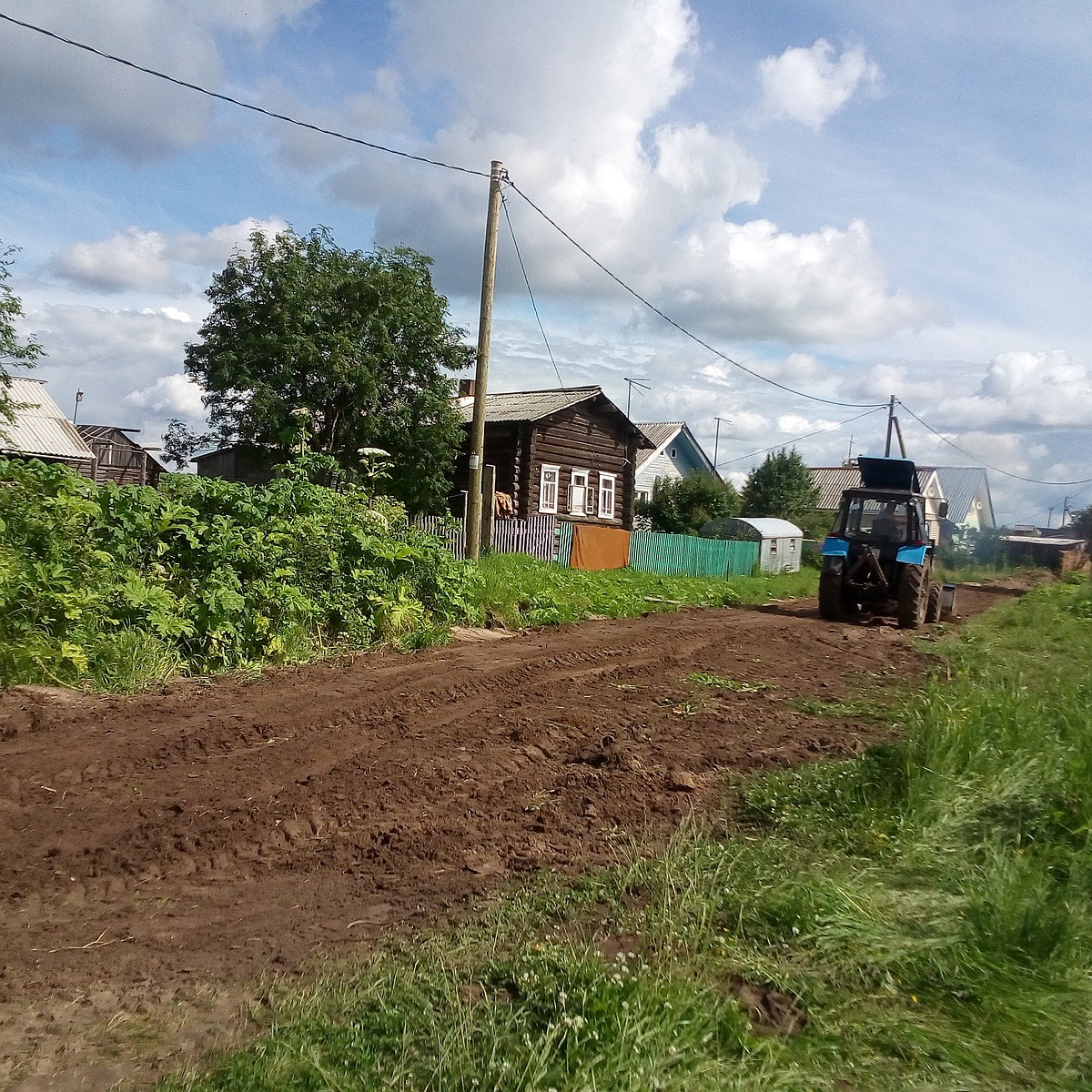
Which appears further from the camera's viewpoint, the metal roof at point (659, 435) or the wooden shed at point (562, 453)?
the metal roof at point (659, 435)

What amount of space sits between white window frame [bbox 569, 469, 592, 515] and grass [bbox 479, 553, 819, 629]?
5635 millimetres

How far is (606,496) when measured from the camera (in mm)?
30719

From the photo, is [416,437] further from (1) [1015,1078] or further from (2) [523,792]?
(1) [1015,1078]

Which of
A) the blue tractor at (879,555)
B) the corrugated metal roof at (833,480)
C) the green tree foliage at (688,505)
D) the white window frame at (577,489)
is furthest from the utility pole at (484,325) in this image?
the corrugated metal roof at (833,480)

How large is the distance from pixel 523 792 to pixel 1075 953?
307 cm

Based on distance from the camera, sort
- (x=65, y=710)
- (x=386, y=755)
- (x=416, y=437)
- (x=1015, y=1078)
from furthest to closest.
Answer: (x=416, y=437) → (x=65, y=710) → (x=386, y=755) → (x=1015, y=1078)

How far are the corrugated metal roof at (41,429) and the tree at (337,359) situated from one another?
7356mm

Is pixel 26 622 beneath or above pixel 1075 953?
above

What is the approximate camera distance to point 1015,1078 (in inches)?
126

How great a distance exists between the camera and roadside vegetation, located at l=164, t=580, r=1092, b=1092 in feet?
9.89

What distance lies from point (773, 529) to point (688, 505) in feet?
19.4

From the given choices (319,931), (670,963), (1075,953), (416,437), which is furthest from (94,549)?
(416,437)

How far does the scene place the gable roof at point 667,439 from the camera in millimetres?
43000

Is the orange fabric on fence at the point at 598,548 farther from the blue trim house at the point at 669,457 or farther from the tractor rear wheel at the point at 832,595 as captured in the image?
the blue trim house at the point at 669,457
